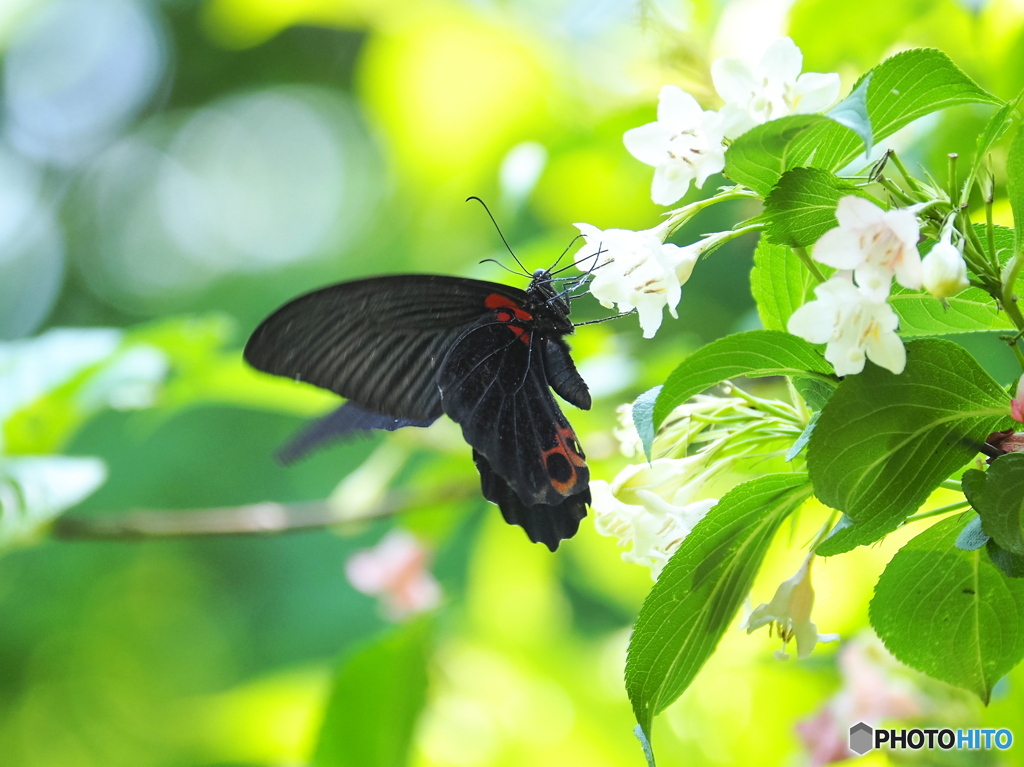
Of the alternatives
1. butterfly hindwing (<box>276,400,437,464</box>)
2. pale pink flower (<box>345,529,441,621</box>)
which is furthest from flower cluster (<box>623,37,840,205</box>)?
pale pink flower (<box>345,529,441,621</box>)

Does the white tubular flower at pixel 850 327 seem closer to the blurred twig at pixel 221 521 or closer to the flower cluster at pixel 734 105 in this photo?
the flower cluster at pixel 734 105

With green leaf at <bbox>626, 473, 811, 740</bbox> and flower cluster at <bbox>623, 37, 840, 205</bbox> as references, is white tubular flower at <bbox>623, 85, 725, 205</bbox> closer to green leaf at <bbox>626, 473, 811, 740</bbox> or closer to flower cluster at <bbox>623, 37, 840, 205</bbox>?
flower cluster at <bbox>623, 37, 840, 205</bbox>

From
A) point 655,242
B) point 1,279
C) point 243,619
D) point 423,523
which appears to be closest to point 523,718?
point 423,523

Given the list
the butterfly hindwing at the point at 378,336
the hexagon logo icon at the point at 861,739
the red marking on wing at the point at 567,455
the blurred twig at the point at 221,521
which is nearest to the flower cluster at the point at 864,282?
the red marking on wing at the point at 567,455

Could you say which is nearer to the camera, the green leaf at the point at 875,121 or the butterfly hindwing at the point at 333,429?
the green leaf at the point at 875,121

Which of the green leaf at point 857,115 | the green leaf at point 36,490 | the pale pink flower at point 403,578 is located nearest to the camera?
the green leaf at point 857,115

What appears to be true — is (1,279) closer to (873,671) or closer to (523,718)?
(523,718)
